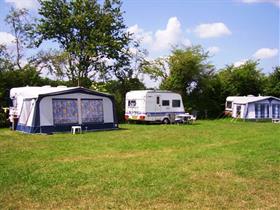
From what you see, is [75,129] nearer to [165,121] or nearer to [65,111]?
[65,111]

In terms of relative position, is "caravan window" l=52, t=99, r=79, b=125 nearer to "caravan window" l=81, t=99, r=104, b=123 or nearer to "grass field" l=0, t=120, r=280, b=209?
"caravan window" l=81, t=99, r=104, b=123

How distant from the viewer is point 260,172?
9.09m

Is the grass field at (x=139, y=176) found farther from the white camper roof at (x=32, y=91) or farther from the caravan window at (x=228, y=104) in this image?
the caravan window at (x=228, y=104)

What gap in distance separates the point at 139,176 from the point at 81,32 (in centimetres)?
2417

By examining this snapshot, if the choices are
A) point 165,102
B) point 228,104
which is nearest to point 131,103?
point 165,102

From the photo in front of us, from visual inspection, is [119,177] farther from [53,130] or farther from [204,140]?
[53,130]

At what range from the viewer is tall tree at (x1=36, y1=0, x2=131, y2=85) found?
30781mm

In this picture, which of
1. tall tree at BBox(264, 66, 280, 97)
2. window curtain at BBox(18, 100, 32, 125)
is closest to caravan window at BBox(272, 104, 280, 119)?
tall tree at BBox(264, 66, 280, 97)

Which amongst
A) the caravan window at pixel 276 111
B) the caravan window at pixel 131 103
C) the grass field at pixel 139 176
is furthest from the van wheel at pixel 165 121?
the grass field at pixel 139 176

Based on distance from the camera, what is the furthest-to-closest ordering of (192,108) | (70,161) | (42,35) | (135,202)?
(192,108)
(42,35)
(70,161)
(135,202)

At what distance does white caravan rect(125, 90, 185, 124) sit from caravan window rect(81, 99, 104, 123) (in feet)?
16.8

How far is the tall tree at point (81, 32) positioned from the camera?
101 ft

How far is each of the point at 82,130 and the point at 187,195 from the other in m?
13.3

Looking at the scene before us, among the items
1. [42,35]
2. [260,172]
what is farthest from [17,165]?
[42,35]
